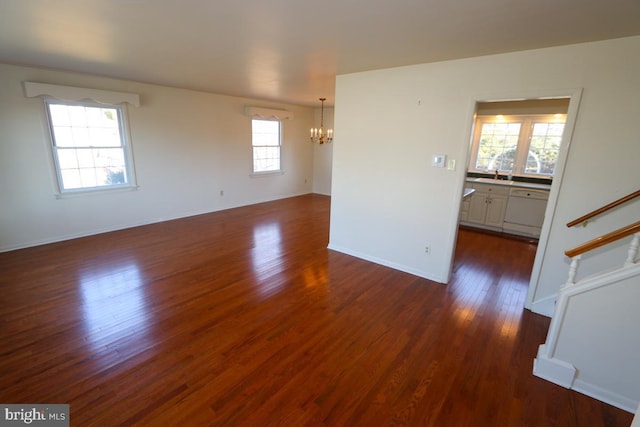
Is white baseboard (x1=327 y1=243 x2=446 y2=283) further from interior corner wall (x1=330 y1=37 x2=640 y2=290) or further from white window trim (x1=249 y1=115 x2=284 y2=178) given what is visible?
white window trim (x1=249 y1=115 x2=284 y2=178)

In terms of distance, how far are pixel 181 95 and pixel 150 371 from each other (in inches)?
195

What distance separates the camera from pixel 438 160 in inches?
126

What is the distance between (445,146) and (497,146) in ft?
11.1

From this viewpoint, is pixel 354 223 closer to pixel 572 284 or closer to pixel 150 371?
pixel 572 284

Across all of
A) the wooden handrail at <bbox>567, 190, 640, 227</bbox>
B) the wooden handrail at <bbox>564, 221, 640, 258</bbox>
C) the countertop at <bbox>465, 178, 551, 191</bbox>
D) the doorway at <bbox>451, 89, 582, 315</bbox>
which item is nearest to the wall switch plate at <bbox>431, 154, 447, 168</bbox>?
the doorway at <bbox>451, 89, 582, 315</bbox>

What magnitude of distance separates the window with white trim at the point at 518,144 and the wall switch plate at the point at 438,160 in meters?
3.36

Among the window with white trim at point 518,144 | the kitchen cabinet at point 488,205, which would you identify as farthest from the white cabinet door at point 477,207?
the window with white trim at point 518,144

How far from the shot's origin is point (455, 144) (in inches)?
121

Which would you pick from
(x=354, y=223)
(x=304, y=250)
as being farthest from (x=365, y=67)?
(x=304, y=250)

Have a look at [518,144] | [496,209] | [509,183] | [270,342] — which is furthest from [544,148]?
[270,342]

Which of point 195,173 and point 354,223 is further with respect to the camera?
point 195,173

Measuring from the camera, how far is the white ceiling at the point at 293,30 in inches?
72.5

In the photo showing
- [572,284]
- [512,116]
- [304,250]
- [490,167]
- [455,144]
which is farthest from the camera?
[490,167]

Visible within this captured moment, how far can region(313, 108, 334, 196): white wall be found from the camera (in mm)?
8109
